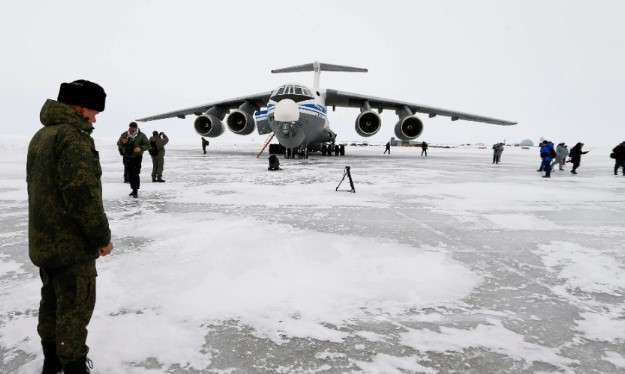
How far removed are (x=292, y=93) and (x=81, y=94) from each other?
16665 mm

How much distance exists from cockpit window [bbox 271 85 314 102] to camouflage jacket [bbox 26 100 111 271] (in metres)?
16.6

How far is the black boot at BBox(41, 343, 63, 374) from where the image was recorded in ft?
7.27

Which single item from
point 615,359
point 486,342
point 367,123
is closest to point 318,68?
point 367,123

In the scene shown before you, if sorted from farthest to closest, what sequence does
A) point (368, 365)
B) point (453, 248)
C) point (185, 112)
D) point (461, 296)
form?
point (185, 112), point (453, 248), point (461, 296), point (368, 365)

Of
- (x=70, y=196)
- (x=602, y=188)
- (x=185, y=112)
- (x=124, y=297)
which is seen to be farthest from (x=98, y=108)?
(x=185, y=112)

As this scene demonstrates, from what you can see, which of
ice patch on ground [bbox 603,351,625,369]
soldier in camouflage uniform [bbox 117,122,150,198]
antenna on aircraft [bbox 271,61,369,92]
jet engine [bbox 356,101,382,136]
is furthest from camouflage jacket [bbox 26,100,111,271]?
antenna on aircraft [bbox 271,61,369,92]

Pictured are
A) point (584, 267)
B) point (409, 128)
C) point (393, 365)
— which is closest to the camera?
point (393, 365)

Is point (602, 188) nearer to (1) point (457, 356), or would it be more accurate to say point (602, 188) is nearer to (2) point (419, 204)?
(2) point (419, 204)

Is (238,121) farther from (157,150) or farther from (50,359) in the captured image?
(50,359)

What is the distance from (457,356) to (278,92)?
1717 centimetres

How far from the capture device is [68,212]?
2.05 m

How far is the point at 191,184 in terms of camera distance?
10.5 metres

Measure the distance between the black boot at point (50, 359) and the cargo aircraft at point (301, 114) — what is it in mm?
15390

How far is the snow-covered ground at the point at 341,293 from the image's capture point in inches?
96.3
